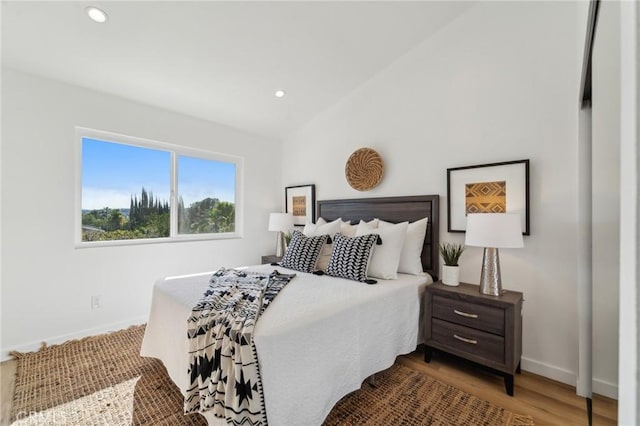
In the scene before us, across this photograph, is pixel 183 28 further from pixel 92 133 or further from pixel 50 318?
pixel 50 318

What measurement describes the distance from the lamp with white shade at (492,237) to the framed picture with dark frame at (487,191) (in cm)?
33

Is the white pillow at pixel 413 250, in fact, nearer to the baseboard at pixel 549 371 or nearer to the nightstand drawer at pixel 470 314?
the nightstand drawer at pixel 470 314

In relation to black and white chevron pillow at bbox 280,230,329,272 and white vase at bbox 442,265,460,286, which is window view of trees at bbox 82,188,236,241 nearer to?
black and white chevron pillow at bbox 280,230,329,272

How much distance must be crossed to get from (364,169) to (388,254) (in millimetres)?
1190

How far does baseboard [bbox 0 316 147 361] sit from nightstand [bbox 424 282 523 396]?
3.05 m

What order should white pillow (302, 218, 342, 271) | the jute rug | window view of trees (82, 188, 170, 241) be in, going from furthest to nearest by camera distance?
window view of trees (82, 188, 170, 241) < white pillow (302, 218, 342, 271) < the jute rug

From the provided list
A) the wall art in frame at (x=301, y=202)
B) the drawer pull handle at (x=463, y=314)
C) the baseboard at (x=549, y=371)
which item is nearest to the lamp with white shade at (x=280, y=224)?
the wall art in frame at (x=301, y=202)

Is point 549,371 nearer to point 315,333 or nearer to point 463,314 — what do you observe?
point 463,314

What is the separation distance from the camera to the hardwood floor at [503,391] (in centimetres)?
175

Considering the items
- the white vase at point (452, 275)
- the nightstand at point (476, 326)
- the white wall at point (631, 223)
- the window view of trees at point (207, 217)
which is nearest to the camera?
the white wall at point (631, 223)

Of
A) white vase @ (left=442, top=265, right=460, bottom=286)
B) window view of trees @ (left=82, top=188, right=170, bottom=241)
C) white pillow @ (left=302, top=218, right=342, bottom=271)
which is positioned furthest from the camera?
window view of trees @ (left=82, top=188, right=170, bottom=241)

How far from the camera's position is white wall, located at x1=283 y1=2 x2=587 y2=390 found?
6.79ft

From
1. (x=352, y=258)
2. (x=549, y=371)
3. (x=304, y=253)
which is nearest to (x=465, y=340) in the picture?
(x=549, y=371)

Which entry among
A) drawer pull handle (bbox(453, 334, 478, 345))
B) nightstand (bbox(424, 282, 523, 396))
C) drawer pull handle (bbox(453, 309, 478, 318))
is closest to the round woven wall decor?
nightstand (bbox(424, 282, 523, 396))
